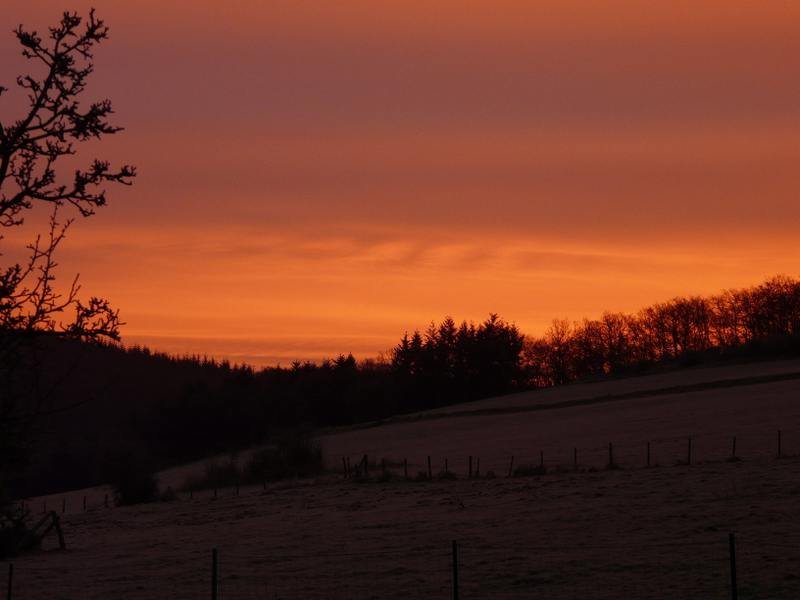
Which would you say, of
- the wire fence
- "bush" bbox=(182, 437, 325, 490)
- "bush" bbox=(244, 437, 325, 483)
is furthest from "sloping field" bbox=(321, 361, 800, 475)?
"bush" bbox=(182, 437, 325, 490)

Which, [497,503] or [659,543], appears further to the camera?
[497,503]

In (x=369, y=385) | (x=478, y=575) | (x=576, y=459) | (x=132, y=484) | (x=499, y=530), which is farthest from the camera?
(x=369, y=385)

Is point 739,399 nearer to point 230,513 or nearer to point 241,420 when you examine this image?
point 230,513

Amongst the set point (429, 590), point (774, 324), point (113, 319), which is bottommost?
point (429, 590)

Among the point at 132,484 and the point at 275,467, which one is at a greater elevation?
the point at 275,467

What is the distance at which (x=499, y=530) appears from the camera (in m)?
33.2

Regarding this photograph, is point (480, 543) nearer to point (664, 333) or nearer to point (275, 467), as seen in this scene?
point (275, 467)

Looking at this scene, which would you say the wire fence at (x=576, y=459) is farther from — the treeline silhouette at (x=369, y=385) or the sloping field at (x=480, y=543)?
the treeline silhouette at (x=369, y=385)

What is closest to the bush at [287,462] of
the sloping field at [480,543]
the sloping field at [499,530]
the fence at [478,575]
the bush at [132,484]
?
the sloping field at [499,530]

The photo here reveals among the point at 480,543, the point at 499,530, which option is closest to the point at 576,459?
the point at 499,530

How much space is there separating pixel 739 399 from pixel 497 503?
41.4 m

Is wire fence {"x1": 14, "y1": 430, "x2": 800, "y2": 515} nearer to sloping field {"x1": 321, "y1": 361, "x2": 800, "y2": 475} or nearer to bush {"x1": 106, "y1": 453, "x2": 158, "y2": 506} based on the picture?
sloping field {"x1": 321, "y1": 361, "x2": 800, "y2": 475}

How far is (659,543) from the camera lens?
28.0 meters

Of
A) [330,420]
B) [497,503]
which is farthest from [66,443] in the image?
[497,503]
